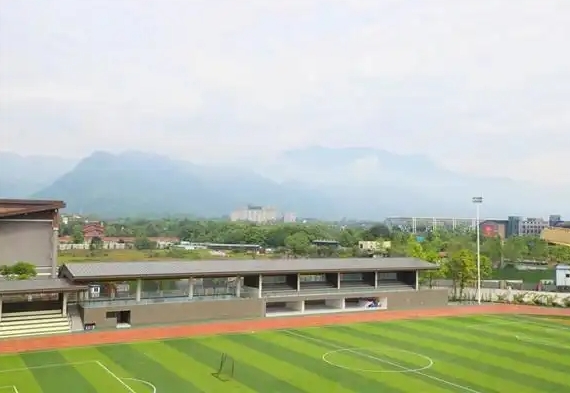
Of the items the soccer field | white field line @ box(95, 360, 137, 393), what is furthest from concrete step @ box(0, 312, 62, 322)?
white field line @ box(95, 360, 137, 393)

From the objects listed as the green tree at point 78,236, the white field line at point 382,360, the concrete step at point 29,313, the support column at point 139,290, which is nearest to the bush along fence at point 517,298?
the white field line at point 382,360

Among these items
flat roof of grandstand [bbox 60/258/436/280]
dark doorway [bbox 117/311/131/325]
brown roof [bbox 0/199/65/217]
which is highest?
brown roof [bbox 0/199/65/217]

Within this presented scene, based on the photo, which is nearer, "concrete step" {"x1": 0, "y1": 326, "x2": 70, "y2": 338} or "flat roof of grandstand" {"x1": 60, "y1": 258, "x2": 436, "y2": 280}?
"concrete step" {"x1": 0, "y1": 326, "x2": 70, "y2": 338}

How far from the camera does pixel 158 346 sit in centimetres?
2650

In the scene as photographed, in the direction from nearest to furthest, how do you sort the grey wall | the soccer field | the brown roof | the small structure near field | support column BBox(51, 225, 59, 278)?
1. the soccer field
2. the brown roof
3. the grey wall
4. support column BBox(51, 225, 59, 278)
5. the small structure near field

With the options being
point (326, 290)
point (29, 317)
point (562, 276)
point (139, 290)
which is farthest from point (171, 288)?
point (562, 276)

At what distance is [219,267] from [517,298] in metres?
25.2

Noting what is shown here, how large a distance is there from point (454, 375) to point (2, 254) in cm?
3049

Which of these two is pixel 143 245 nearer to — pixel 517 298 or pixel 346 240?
pixel 346 240

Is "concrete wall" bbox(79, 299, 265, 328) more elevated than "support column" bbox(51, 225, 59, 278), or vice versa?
"support column" bbox(51, 225, 59, 278)

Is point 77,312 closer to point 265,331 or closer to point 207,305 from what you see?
point 207,305

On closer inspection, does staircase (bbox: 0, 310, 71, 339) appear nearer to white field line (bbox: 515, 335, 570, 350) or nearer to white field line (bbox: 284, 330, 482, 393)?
white field line (bbox: 284, 330, 482, 393)

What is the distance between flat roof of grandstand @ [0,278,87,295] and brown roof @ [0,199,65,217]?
32.1 feet

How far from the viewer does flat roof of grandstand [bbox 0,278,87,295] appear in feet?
93.7
